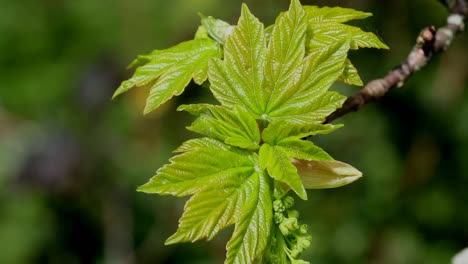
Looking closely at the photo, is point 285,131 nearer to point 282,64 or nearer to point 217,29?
point 282,64

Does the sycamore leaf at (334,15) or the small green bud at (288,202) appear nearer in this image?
the small green bud at (288,202)

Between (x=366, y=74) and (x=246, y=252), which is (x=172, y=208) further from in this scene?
(x=246, y=252)

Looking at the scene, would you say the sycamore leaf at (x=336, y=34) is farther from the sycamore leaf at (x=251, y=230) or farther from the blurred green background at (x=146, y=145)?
the blurred green background at (x=146, y=145)

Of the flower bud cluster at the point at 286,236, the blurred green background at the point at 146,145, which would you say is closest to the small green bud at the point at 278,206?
the flower bud cluster at the point at 286,236

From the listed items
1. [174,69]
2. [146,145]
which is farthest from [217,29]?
[146,145]

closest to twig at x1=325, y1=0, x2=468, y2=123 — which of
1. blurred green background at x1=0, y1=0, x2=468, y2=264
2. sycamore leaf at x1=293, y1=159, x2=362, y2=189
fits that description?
sycamore leaf at x1=293, y1=159, x2=362, y2=189
